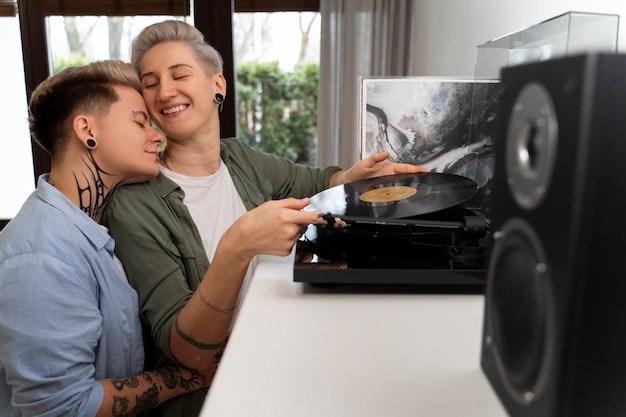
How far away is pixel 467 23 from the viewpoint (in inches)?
62.9

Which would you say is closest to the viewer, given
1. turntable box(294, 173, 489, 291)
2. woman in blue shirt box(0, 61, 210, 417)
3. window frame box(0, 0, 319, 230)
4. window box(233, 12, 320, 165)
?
turntable box(294, 173, 489, 291)

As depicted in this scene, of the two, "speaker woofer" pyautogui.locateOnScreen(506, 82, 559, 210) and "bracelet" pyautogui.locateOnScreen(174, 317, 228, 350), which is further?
"bracelet" pyautogui.locateOnScreen(174, 317, 228, 350)

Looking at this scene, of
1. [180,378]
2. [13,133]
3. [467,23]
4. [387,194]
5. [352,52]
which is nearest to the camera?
[387,194]

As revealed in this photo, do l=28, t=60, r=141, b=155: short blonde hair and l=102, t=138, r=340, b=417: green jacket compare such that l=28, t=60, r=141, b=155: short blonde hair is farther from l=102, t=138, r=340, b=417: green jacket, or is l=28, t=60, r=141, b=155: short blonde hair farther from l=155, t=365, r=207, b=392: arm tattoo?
l=155, t=365, r=207, b=392: arm tattoo

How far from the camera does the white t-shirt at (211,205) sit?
1.11 meters

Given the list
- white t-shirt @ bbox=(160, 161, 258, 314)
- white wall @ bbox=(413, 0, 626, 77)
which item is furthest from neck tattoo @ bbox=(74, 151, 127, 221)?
white wall @ bbox=(413, 0, 626, 77)

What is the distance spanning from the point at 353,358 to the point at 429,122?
747mm

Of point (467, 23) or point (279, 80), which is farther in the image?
point (279, 80)

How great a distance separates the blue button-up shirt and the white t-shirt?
0.74 ft

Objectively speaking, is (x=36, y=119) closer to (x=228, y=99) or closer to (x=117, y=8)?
(x=228, y=99)

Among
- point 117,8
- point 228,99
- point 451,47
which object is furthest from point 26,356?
point 117,8

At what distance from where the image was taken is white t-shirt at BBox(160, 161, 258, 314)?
1.11m

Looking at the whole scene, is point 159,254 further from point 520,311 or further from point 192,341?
point 520,311

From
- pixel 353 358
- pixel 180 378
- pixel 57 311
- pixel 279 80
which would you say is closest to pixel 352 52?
pixel 279 80
